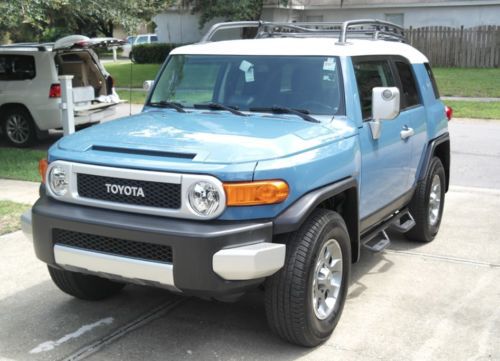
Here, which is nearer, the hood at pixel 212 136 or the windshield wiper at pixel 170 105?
the hood at pixel 212 136

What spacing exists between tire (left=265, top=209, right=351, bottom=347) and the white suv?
8.34m

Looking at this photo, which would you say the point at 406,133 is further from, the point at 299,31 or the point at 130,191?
the point at 130,191

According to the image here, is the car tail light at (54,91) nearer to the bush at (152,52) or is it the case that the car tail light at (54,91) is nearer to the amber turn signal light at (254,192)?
the amber turn signal light at (254,192)

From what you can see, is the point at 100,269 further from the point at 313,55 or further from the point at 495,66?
the point at 495,66

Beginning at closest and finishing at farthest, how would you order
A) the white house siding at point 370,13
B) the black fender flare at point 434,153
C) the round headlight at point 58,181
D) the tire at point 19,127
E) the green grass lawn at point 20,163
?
the round headlight at point 58,181
the black fender flare at point 434,153
the green grass lawn at point 20,163
the tire at point 19,127
the white house siding at point 370,13

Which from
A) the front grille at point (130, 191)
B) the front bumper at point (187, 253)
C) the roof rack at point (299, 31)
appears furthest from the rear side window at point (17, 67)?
the front bumper at point (187, 253)

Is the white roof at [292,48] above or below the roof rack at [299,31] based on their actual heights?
below

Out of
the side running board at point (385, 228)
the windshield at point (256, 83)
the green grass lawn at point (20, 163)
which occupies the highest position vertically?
the windshield at point (256, 83)

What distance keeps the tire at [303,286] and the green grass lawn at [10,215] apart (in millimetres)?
3818

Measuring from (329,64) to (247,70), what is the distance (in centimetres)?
64

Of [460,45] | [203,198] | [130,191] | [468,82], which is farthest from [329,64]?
[460,45]

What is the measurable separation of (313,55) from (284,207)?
1.62m

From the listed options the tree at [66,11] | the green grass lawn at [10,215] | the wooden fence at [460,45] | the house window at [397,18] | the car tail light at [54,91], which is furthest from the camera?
the house window at [397,18]

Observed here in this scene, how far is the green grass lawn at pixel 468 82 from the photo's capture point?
19348mm
